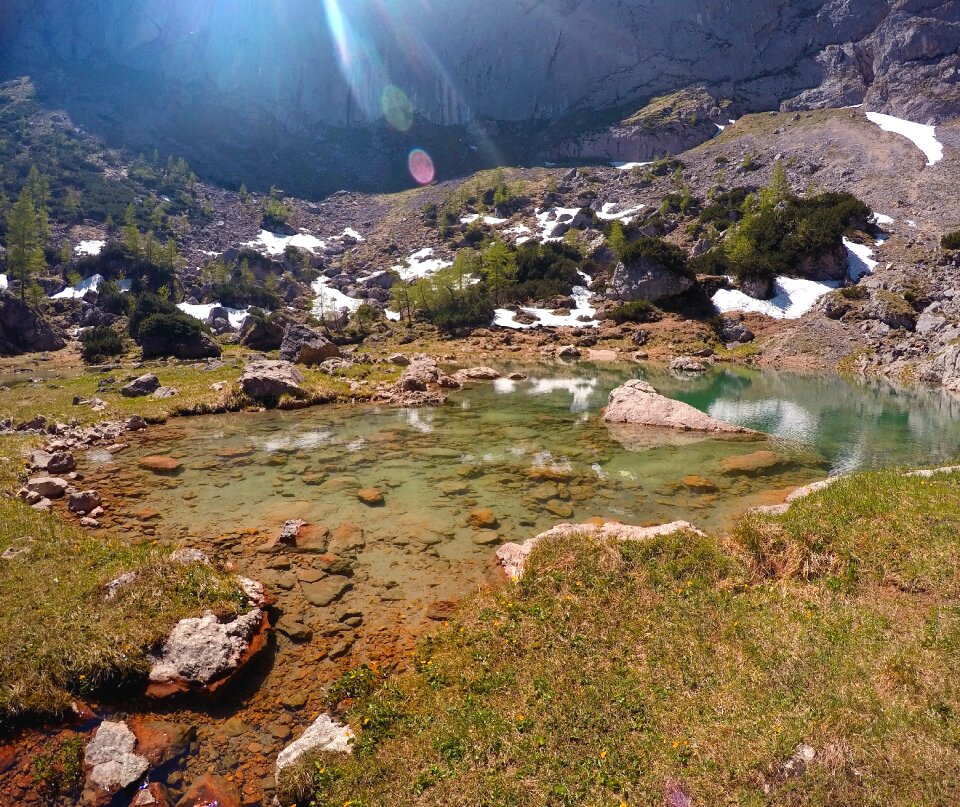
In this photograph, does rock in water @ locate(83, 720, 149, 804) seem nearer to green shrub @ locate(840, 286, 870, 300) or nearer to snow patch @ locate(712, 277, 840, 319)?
snow patch @ locate(712, 277, 840, 319)

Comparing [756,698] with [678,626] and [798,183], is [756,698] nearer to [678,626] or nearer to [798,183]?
[678,626]

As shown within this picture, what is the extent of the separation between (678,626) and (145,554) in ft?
32.3

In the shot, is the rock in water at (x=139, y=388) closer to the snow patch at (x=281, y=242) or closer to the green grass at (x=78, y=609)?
the green grass at (x=78, y=609)

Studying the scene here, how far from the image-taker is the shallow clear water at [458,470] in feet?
39.1

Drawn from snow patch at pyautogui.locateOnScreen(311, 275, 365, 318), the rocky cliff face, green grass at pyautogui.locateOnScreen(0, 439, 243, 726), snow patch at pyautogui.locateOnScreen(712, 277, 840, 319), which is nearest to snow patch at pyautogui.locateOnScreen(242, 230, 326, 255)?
snow patch at pyautogui.locateOnScreen(311, 275, 365, 318)

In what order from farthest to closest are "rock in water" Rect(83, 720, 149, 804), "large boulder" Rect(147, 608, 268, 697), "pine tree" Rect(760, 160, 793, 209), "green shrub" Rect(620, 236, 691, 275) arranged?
"pine tree" Rect(760, 160, 793, 209) → "green shrub" Rect(620, 236, 691, 275) → "large boulder" Rect(147, 608, 268, 697) → "rock in water" Rect(83, 720, 149, 804)

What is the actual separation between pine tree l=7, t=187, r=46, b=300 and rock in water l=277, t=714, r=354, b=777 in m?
87.5

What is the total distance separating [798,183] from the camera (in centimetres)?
9669

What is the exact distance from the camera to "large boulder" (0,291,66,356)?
175 feet

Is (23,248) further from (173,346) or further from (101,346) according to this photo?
(173,346)

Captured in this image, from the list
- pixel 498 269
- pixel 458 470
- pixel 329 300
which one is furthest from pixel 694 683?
pixel 329 300

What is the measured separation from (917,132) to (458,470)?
442 feet

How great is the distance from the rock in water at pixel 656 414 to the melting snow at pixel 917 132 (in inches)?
3885

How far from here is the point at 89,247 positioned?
322 feet
